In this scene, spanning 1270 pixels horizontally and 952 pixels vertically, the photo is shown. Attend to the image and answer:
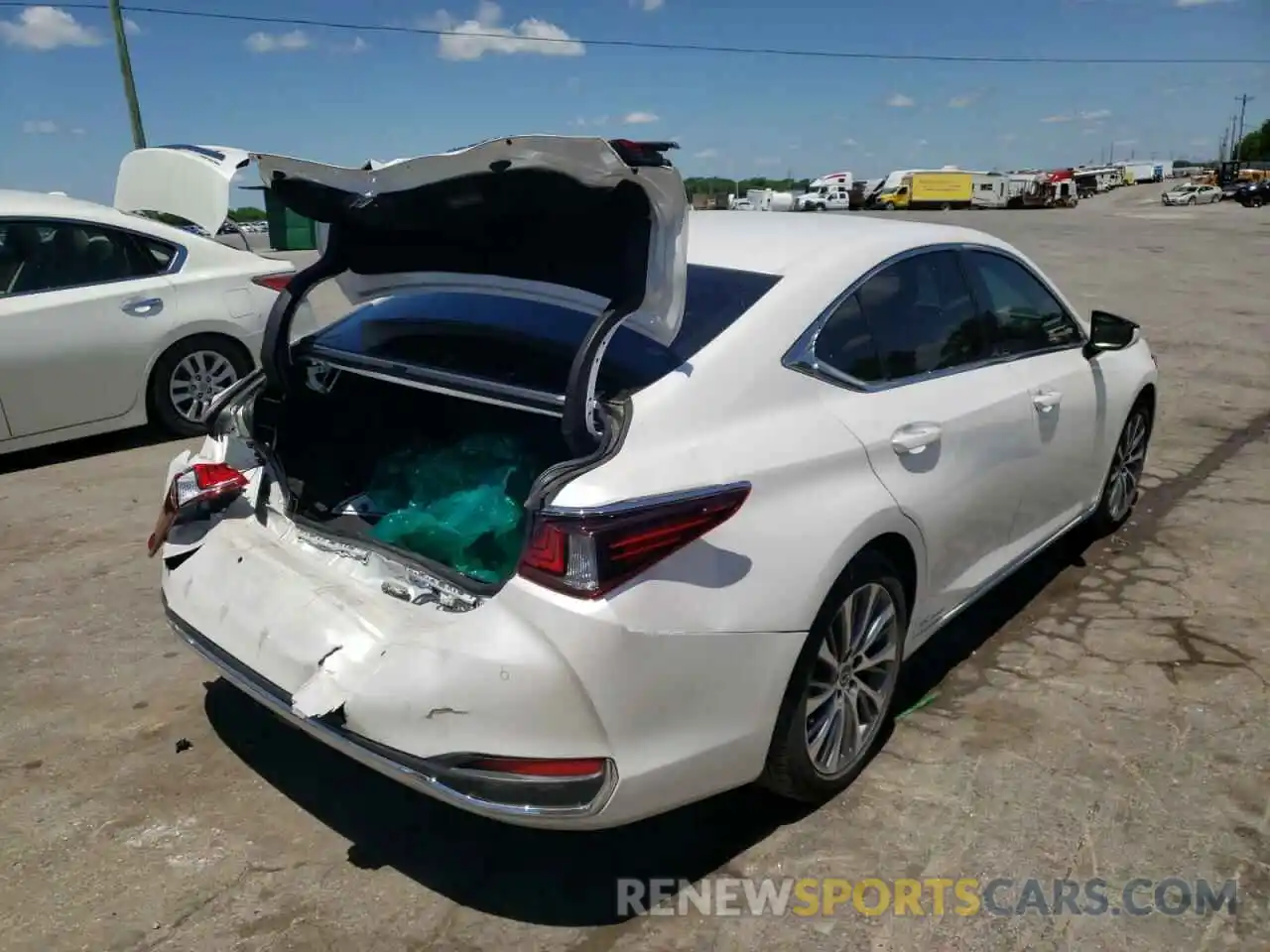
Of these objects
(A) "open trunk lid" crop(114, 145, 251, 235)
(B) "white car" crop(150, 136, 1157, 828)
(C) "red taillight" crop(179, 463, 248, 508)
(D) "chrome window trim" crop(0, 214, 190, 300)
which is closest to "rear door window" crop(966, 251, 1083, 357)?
(B) "white car" crop(150, 136, 1157, 828)

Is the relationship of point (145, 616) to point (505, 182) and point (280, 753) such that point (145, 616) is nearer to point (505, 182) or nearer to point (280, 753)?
point (280, 753)

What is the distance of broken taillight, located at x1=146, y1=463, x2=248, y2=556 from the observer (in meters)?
3.15

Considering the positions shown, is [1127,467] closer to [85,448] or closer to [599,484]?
[599,484]

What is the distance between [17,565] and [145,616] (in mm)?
1021

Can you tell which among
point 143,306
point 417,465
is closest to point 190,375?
point 143,306

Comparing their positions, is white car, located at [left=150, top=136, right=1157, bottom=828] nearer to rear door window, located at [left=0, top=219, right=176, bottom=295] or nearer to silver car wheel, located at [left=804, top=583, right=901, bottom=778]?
silver car wheel, located at [left=804, top=583, right=901, bottom=778]

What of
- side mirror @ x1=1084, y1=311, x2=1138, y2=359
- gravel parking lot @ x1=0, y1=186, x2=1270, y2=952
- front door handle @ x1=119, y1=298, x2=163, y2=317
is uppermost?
front door handle @ x1=119, y1=298, x2=163, y2=317

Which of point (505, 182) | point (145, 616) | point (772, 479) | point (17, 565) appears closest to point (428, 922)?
point (772, 479)

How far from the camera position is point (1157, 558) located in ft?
16.2

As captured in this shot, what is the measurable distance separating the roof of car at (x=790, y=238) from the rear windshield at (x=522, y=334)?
0.11 metres

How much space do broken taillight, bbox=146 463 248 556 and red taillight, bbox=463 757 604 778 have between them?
136 centimetres

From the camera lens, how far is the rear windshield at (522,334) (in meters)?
2.72

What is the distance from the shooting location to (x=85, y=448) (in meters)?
6.75

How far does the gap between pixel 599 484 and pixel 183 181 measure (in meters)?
4.07
